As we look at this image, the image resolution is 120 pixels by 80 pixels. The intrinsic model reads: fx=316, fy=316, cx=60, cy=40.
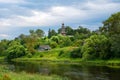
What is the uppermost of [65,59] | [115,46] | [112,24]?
[112,24]

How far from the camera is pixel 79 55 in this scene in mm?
131875

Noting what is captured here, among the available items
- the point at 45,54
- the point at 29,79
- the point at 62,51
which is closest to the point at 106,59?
the point at 62,51

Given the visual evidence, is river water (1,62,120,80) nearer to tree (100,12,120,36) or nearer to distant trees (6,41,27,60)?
tree (100,12,120,36)

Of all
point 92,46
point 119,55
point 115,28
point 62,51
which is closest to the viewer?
point 119,55

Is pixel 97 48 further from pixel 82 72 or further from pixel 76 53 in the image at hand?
pixel 82 72

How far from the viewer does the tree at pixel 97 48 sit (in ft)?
372

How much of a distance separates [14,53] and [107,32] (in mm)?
60520

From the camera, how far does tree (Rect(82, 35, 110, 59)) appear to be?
113250mm

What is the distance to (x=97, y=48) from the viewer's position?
118 meters

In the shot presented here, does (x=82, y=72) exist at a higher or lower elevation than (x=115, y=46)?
lower

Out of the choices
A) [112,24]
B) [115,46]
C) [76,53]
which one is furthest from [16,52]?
[115,46]

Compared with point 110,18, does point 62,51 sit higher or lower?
lower

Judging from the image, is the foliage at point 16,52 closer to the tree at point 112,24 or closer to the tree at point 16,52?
the tree at point 16,52

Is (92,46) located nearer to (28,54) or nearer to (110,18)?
(110,18)
